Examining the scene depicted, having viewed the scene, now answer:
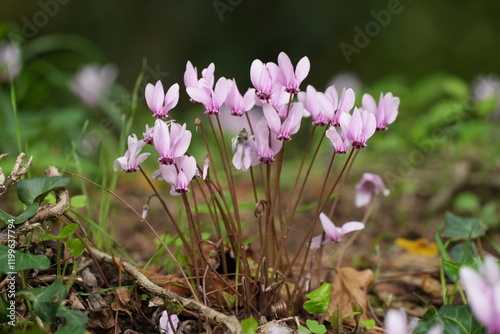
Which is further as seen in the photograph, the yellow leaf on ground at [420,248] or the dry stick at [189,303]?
Result: the yellow leaf on ground at [420,248]

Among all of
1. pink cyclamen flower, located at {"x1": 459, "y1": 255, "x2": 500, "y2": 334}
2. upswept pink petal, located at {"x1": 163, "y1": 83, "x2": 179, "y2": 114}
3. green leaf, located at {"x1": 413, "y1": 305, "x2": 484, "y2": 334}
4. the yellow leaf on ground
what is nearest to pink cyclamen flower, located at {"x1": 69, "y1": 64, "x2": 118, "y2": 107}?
the yellow leaf on ground

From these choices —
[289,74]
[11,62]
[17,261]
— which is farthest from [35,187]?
[11,62]

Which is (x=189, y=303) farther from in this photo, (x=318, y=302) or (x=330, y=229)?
(x=330, y=229)

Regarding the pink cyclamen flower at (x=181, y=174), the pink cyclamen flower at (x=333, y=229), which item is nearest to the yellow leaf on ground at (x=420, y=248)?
the pink cyclamen flower at (x=333, y=229)

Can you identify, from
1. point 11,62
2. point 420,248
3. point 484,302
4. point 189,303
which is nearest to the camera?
point 484,302

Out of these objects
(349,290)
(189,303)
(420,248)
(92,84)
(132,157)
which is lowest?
(420,248)

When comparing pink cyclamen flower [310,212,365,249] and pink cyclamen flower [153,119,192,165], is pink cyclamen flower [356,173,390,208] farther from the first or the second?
pink cyclamen flower [153,119,192,165]

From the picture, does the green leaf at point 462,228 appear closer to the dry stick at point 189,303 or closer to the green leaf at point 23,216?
the dry stick at point 189,303
